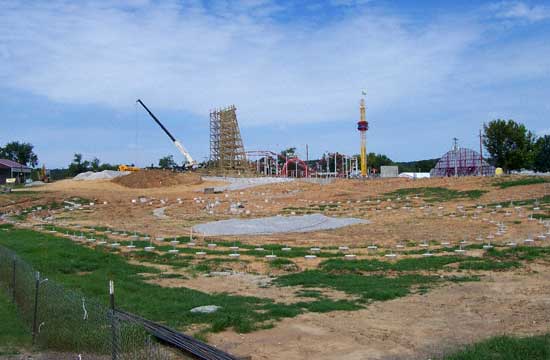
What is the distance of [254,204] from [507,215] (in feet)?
58.7

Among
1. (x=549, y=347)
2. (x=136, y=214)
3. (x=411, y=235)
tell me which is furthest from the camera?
(x=136, y=214)

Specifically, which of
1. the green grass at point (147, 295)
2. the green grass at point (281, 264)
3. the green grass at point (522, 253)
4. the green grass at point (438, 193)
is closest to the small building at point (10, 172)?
the green grass at point (438, 193)

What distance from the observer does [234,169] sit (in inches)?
2975

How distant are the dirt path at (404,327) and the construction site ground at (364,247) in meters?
0.02

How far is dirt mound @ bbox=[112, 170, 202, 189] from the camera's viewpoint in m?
57.5

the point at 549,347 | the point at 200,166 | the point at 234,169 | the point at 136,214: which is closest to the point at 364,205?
the point at 136,214

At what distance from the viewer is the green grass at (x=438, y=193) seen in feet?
112

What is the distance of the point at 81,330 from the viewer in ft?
21.9

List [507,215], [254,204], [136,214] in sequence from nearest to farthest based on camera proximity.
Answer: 1. [507,215]
2. [136,214]
3. [254,204]

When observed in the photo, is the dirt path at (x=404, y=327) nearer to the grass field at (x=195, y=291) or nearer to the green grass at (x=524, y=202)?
the grass field at (x=195, y=291)

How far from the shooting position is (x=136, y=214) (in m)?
33.1

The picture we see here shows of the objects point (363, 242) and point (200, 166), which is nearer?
point (363, 242)

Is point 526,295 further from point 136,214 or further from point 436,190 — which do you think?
point 436,190

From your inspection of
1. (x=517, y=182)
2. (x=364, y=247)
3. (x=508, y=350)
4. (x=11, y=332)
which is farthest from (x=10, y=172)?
(x=508, y=350)
